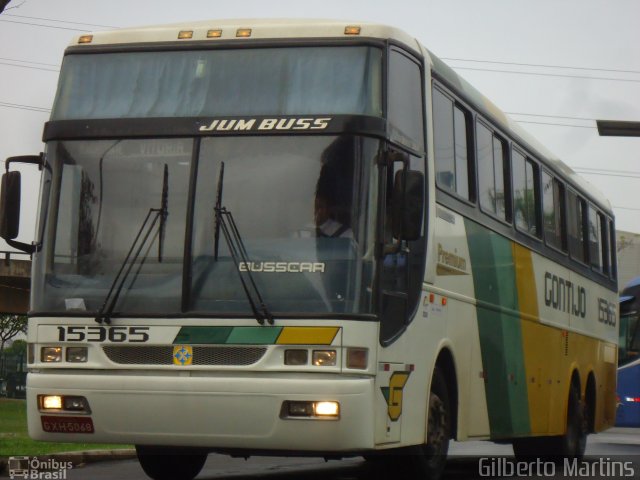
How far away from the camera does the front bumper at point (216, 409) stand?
9.62 m

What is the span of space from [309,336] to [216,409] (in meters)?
0.89

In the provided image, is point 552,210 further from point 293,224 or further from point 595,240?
point 293,224

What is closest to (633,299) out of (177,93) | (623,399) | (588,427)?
(623,399)

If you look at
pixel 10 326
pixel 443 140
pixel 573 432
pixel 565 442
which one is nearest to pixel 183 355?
pixel 443 140

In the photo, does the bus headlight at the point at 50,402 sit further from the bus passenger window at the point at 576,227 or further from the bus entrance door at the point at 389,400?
the bus passenger window at the point at 576,227

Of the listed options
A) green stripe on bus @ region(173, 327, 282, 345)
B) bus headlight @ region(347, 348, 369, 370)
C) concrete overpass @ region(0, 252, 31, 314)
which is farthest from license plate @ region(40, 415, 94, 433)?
concrete overpass @ region(0, 252, 31, 314)

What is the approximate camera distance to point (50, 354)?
10.3 metres

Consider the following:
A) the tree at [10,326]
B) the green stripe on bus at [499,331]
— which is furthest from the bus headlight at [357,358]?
the tree at [10,326]

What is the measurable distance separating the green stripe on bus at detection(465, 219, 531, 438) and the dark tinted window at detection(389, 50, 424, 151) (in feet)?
5.57

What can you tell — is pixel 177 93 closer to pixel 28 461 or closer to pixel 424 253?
pixel 424 253

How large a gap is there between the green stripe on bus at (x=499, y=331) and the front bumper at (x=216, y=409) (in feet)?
11.2

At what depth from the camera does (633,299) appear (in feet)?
94.3

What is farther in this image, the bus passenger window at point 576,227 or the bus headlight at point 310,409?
the bus passenger window at point 576,227

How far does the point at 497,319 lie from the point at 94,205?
16.2 ft
